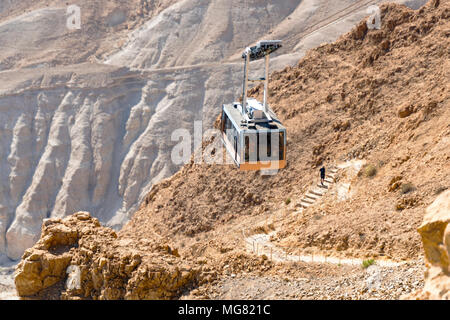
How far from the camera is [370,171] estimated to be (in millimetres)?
23219

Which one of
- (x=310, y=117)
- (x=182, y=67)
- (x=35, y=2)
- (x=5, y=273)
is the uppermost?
(x=35, y=2)

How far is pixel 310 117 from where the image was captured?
98.5ft

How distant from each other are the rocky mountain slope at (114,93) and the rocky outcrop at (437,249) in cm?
4246

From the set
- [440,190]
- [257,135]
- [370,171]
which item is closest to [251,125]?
[257,135]

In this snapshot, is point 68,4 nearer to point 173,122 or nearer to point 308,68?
point 173,122

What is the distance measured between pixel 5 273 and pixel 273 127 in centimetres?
3311

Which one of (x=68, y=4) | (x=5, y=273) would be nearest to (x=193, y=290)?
(x=5, y=273)

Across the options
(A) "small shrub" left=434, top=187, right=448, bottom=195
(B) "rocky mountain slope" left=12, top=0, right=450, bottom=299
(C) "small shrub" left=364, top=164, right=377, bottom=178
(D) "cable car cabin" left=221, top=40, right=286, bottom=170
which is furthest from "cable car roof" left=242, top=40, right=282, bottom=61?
(A) "small shrub" left=434, top=187, right=448, bottom=195

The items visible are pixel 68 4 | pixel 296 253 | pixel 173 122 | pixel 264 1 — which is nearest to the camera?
pixel 296 253

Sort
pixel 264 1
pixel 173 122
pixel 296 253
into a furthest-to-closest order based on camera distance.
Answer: pixel 264 1, pixel 173 122, pixel 296 253

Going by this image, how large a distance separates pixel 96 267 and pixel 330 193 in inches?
465

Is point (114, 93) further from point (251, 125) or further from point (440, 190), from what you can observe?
point (440, 190)

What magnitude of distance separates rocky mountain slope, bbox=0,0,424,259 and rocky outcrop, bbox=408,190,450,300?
4246 cm

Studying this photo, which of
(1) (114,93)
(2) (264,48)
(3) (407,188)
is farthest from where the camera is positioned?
(1) (114,93)
